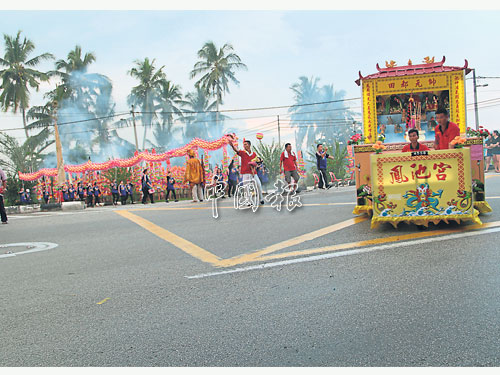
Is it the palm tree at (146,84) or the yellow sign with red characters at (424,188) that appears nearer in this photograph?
the yellow sign with red characters at (424,188)

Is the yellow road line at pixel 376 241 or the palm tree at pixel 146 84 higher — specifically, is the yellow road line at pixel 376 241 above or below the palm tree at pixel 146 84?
below

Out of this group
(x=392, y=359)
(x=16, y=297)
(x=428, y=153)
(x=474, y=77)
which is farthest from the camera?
(x=474, y=77)

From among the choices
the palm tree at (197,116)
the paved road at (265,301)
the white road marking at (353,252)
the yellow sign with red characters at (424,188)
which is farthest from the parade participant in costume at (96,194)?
the palm tree at (197,116)

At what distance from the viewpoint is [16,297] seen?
4.77m

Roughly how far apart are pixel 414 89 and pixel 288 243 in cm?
457

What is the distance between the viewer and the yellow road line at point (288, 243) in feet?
18.8

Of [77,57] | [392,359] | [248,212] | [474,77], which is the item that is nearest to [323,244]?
[392,359]

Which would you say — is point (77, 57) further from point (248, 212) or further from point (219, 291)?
point (219, 291)

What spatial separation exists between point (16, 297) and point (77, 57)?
49212mm

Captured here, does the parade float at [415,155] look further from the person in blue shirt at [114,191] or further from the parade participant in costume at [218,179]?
the person in blue shirt at [114,191]

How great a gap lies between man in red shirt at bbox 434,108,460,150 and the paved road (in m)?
1.37

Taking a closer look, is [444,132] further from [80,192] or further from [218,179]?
[80,192]

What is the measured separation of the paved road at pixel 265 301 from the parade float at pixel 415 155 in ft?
1.10

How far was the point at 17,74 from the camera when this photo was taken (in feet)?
144
